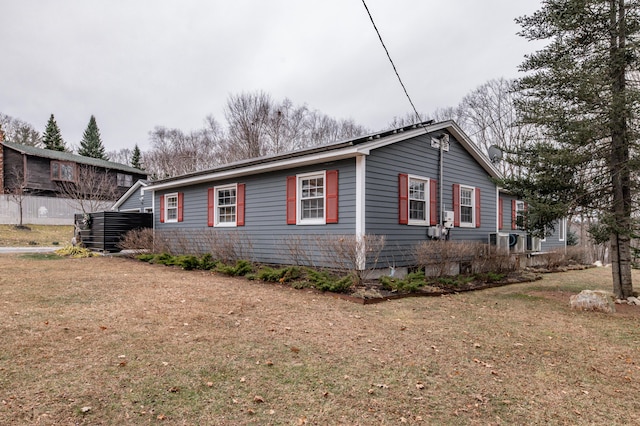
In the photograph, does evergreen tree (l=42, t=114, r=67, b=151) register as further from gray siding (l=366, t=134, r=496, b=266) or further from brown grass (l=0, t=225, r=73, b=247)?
gray siding (l=366, t=134, r=496, b=266)

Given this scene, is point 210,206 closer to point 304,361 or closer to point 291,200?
point 291,200

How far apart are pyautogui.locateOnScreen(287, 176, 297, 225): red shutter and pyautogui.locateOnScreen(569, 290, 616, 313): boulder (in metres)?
5.95

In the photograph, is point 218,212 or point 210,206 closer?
point 218,212

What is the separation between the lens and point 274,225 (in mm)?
9828

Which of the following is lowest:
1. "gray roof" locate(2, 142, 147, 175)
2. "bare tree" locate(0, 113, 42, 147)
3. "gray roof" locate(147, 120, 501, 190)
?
"gray roof" locate(147, 120, 501, 190)

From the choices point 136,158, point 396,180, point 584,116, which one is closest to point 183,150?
point 136,158

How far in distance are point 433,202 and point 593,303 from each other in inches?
178

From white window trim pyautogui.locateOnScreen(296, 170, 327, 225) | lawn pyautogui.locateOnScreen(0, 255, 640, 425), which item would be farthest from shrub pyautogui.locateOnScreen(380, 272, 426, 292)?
white window trim pyautogui.locateOnScreen(296, 170, 327, 225)

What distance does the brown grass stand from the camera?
62.1ft

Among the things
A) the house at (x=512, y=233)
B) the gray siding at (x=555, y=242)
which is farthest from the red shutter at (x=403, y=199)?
the gray siding at (x=555, y=242)

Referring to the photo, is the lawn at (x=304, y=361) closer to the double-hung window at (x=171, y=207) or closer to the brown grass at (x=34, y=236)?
the double-hung window at (x=171, y=207)

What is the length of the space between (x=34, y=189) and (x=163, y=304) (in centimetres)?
2826

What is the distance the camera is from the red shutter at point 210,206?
38.6 ft

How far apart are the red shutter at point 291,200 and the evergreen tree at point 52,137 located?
40505 millimetres
